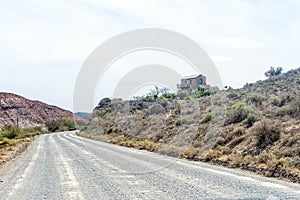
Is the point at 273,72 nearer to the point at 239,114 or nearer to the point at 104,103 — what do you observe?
the point at 239,114

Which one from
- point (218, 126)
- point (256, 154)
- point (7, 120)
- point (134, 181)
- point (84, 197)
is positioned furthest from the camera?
point (7, 120)

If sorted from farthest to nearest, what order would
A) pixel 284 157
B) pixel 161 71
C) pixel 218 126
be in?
pixel 161 71
pixel 218 126
pixel 284 157

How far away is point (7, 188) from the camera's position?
10750 mm

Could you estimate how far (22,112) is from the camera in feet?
458

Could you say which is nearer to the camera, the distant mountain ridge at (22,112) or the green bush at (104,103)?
the green bush at (104,103)

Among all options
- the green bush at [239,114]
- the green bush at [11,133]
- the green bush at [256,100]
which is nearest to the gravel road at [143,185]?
the green bush at [239,114]

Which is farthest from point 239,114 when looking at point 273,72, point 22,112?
point 22,112

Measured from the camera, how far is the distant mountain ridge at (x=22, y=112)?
130875mm

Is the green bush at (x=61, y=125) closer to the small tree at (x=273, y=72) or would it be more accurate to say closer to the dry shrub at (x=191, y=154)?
the small tree at (x=273, y=72)

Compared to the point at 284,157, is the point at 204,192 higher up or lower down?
lower down

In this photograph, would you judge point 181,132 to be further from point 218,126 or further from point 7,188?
point 7,188

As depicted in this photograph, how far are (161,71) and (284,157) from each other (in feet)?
54.6

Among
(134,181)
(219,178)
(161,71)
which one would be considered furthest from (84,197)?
(161,71)

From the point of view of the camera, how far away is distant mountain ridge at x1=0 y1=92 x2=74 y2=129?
A: 131m
